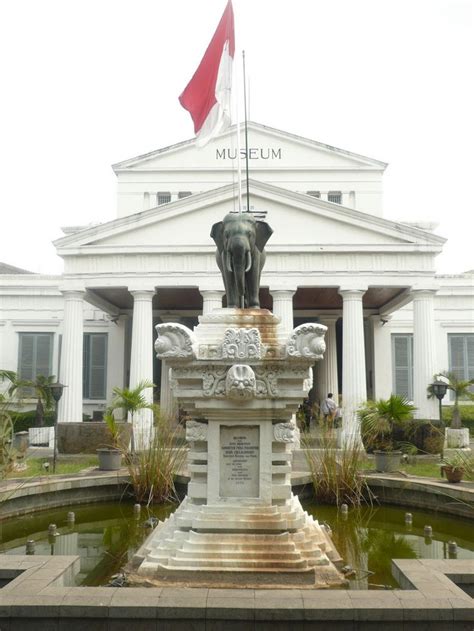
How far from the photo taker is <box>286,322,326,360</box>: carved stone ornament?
22.5 ft

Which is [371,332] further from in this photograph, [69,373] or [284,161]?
[69,373]

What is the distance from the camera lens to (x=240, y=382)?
6.86m

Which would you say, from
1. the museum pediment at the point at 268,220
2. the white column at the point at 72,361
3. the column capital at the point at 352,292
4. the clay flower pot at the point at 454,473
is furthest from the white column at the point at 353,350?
the clay flower pot at the point at 454,473

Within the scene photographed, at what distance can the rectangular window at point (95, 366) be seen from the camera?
32594 mm

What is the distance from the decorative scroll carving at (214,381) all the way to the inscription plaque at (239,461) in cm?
47

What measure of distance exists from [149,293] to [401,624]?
68.1 ft

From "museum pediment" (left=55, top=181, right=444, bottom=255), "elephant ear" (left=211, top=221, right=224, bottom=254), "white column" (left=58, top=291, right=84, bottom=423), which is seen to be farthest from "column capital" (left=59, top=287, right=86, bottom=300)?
"elephant ear" (left=211, top=221, right=224, bottom=254)

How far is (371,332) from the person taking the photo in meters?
32.3

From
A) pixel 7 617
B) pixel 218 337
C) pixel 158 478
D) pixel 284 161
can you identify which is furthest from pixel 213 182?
pixel 7 617

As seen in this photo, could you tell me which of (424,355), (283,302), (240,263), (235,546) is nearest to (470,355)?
(424,355)

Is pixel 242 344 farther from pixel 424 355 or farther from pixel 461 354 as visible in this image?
pixel 461 354

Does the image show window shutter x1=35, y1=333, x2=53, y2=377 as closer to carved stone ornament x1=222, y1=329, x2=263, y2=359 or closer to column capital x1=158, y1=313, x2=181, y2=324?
column capital x1=158, y1=313, x2=181, y2=324

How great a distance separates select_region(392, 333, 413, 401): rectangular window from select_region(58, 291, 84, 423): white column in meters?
15.3

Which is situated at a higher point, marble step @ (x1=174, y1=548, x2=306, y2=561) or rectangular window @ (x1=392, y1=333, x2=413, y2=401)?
rectangular window @ (x1=392, y1=333, x2=413, y2=401)
